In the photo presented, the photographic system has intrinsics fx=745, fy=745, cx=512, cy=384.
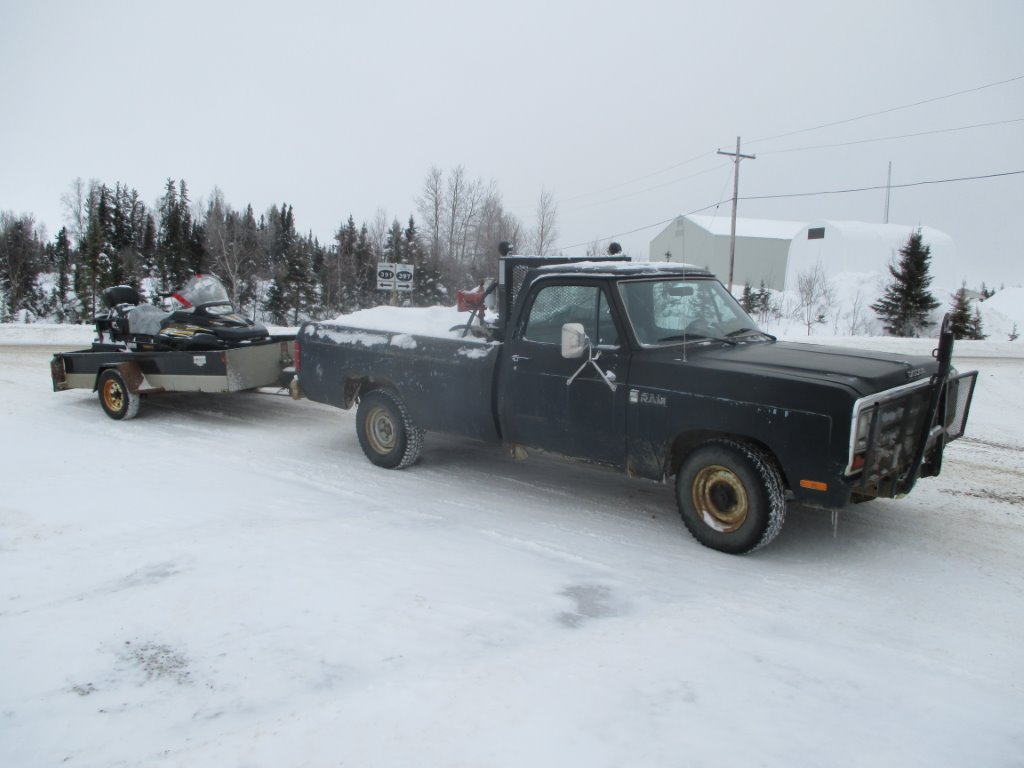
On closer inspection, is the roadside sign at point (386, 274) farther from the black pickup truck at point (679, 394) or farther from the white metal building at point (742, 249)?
the white metal building at point (742, 249)

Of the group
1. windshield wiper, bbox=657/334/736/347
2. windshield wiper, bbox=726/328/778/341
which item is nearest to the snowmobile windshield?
windshield wiper, bbox=657/334/736/347

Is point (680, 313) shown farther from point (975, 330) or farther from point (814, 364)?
point (975, 330)

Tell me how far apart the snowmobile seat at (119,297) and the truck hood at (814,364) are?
332 inches

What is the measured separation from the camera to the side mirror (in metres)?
5.27

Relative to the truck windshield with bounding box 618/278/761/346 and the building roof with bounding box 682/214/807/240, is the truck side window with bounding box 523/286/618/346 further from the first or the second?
the building roof with bounding box 682/214/807/240

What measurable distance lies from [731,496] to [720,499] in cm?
8

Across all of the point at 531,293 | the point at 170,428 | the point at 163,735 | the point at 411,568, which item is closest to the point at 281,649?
the point at 163,735

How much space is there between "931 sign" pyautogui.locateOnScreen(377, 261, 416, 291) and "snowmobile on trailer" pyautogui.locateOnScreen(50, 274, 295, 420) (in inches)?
210

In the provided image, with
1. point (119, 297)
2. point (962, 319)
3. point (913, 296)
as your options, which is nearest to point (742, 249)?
point (913, 296)

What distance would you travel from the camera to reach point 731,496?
5125 mm

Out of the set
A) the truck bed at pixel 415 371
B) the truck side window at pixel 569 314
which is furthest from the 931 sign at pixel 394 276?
the truck side window at pixel 569 314

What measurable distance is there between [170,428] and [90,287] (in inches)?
1791

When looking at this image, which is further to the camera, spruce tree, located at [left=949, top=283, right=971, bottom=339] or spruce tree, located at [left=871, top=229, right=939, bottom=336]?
spruce tree, located at [left=871, top=229, right=939, bottom=336]

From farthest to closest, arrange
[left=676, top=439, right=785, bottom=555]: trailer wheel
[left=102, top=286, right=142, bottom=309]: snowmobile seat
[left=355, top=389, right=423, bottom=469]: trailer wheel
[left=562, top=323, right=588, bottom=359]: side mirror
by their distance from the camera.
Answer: [left=102, top=286, right=142, bottom=309]: snowmobile seat → [left=355, top=389, right=423, bottom=469]: trailer wheel → [left=562, top=323, right=588, bottom=359]: side mirror → [left=676, top=439, right=785, bottom=555]: trailer wheel
